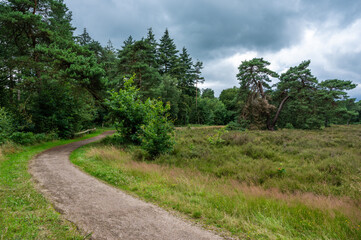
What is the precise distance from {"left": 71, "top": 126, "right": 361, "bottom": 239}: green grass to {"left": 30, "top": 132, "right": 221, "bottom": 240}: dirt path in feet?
1.66

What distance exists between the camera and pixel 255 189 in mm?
6117

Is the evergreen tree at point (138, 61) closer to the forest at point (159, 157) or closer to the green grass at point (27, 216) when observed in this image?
the forest at point (159, 157)

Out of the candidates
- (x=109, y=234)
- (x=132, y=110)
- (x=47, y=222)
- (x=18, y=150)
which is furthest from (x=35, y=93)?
(x=109, y=234)

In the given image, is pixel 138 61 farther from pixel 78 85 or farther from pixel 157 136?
pixel 157 136

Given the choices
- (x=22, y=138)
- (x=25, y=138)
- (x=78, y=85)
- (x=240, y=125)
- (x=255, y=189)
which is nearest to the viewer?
(x=255, y=189)

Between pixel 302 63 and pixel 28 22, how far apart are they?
113 ft

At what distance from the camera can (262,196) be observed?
5.32m

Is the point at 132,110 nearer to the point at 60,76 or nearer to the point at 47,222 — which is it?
the point at 60,76

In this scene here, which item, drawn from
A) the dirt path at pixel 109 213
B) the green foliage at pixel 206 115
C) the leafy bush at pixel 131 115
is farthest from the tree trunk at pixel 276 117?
the dirt path at pixel 109 213

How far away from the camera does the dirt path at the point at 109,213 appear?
3.47 meters

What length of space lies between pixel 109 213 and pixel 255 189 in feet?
15.8

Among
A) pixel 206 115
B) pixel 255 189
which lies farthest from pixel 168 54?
pixel 255 189

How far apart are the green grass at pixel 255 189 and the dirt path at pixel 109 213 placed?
50 centimetres

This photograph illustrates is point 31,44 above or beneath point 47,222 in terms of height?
above
